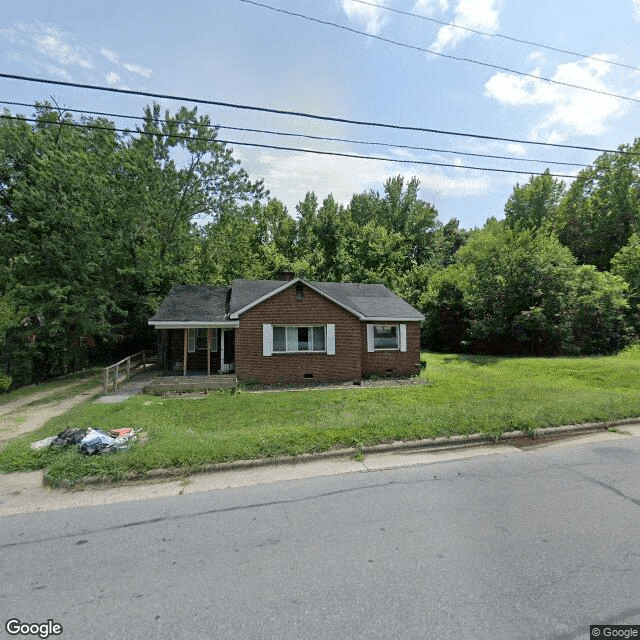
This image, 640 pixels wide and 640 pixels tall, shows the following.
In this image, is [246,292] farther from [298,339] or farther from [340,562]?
[340,562]

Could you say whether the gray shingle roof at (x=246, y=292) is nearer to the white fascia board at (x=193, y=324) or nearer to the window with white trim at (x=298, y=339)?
the white fascia board at (x=193, y=324)

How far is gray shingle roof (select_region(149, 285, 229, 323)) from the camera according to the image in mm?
14461

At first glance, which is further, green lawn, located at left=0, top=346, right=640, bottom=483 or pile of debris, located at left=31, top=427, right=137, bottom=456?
pile of debris, located at left=31, top=427, right=137, bottom=456

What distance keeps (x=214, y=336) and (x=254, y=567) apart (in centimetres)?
1426

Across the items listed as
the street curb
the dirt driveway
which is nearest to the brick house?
the dirt driveway

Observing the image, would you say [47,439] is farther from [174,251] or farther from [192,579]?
[174,251]

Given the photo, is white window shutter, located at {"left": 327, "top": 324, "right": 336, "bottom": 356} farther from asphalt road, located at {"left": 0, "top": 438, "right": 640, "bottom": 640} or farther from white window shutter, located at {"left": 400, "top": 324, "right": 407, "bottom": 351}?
asphalt road, located at {"left": 0, "top": 438, "right": 640, "bottom": 640}

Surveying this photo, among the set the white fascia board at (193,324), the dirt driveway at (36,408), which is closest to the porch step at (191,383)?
the white fascia board at (193,324)

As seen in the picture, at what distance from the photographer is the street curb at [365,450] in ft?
17.6

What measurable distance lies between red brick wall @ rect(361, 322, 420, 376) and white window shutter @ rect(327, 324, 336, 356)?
150cm

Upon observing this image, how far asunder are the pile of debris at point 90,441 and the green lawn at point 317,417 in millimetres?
223

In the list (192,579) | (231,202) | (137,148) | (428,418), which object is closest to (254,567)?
(192,579)

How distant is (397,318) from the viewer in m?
15.9

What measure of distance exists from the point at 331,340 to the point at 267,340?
2625mm
